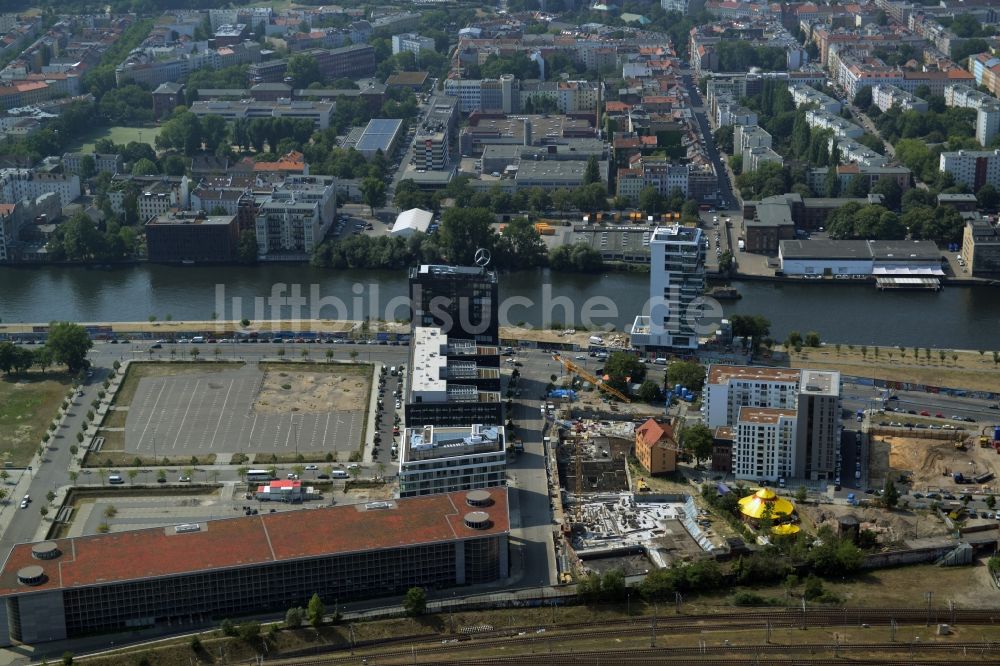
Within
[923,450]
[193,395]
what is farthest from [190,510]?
[923,450]

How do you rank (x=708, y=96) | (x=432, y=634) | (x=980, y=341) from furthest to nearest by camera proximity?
(x=708, y=96) → (x=980, y=341) → (x=432, y=634)

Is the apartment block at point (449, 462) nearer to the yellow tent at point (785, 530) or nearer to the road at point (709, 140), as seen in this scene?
the yellow tent at point (785, 530)

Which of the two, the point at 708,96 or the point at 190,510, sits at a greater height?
the point at 708,96

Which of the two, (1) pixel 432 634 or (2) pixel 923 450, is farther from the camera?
(2) pixel 923 450

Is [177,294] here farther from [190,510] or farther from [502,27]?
[502,27]

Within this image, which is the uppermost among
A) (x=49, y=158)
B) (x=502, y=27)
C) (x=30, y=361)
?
(x=502, y=27)

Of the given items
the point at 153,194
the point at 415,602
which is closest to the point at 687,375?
the point at 415,602

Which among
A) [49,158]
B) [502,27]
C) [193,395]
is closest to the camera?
[193,395]
